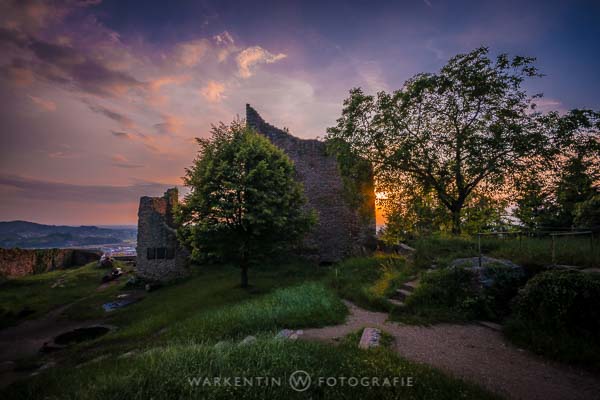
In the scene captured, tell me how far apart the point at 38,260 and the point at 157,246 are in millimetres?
16041

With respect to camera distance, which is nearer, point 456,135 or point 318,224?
point 456,135

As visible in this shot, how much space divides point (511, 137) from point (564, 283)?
322 inches

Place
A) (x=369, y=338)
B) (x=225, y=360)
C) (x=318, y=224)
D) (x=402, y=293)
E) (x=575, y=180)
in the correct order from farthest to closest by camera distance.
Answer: (x=318, y=224) → (x=575, y=180) → (x=402, y=293) → (x=369, y=338) → (x=225, y=360)

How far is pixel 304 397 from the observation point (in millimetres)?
3428

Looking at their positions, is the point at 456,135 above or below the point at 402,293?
above

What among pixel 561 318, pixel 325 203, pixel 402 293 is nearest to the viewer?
pixel 561 318

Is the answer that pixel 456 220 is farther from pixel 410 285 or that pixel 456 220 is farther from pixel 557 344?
pixel 557 344

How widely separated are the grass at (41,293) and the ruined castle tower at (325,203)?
16034 millimetres

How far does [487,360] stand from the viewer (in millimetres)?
5023

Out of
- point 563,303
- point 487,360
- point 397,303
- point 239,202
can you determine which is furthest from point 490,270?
point 239,202

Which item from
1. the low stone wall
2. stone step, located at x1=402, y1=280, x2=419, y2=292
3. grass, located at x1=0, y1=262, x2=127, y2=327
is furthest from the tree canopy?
the low stone wall

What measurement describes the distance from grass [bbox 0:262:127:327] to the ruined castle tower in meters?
16.0

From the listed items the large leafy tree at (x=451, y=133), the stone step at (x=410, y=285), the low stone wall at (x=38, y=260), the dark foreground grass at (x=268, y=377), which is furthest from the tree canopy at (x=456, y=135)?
the low stone wall at (x=38, y=260)

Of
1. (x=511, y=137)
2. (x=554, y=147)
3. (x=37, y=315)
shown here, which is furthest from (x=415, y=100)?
(x=37, y=315)
